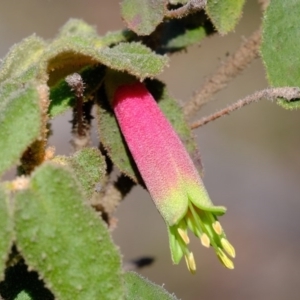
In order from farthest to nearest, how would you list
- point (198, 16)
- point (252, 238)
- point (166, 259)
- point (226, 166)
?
1. point (226, 166)
2. point (252, 238)
3. point (166, 259)
4. point (198, 16)

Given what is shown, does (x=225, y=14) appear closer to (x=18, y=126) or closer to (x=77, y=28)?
(x=77, y=28)

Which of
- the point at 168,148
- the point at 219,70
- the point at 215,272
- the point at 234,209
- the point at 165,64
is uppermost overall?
the point at 234,209

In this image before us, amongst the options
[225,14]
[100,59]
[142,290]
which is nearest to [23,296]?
[142,290]

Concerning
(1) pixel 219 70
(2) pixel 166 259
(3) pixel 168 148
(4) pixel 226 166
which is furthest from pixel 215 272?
(3) pixel 168 148

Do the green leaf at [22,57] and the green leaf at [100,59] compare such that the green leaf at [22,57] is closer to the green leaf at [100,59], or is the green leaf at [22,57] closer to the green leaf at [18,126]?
the green leaf at [100,59]

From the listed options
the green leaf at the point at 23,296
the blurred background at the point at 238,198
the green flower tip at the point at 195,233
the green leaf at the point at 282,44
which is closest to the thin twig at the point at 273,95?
the green leaf at the point at 282,44

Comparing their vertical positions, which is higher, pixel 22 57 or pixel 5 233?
pixel 22 57

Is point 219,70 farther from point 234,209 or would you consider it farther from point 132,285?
point 234,209
